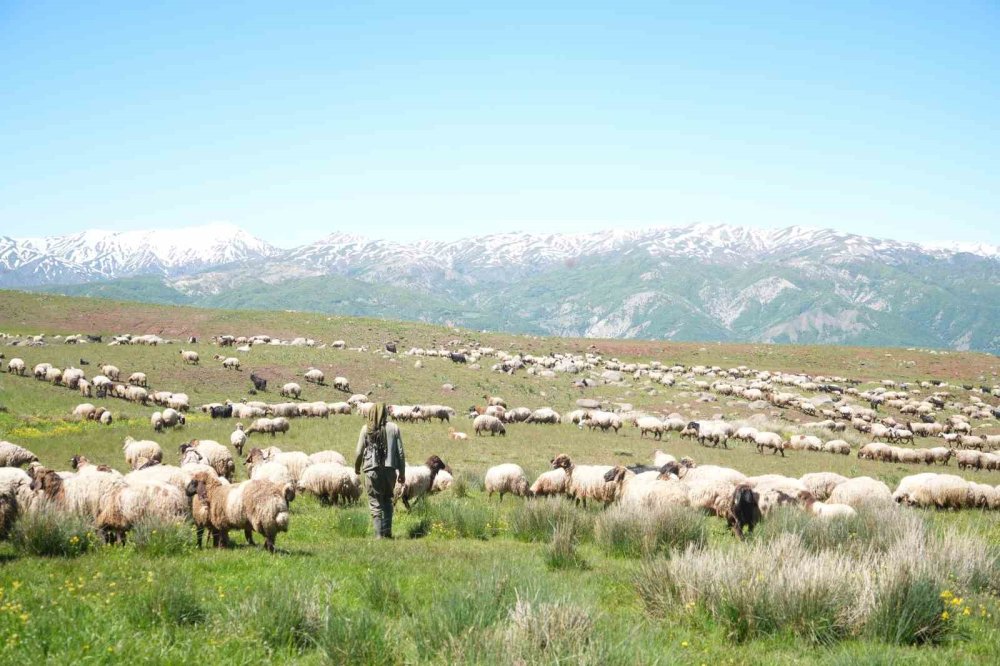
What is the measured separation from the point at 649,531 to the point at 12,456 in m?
16.6

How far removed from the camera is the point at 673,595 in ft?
24.2

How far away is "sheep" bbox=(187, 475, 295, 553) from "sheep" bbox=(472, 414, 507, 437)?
2068 cm

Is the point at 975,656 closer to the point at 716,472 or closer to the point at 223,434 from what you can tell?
the point at 716,472

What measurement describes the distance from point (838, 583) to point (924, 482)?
1504 cm

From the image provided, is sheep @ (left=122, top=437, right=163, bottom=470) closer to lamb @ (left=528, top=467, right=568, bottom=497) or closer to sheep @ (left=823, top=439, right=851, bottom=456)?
lamb @ (left=528, top=467, right=568, bottom=497)

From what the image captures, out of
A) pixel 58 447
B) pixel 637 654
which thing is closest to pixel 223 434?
pixel 58 447

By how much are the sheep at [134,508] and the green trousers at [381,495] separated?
3.20 meters

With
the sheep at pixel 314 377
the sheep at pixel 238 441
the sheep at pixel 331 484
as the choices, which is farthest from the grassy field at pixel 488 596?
the sheep at pixel 314 377

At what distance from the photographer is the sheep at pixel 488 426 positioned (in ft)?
102

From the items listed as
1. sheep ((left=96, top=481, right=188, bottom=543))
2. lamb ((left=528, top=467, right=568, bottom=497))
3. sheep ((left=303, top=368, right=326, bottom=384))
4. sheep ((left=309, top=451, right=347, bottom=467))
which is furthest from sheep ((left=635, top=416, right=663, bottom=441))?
sheep ((left=96, top=481, right=188, bottom=543))

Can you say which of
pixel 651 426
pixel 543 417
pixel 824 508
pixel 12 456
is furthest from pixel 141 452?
pixel 651 426

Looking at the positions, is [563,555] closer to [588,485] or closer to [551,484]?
[588,485]

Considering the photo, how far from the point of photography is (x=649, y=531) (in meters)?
10.1

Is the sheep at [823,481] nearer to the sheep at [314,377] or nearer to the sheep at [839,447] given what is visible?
the sheep at [839,447]
